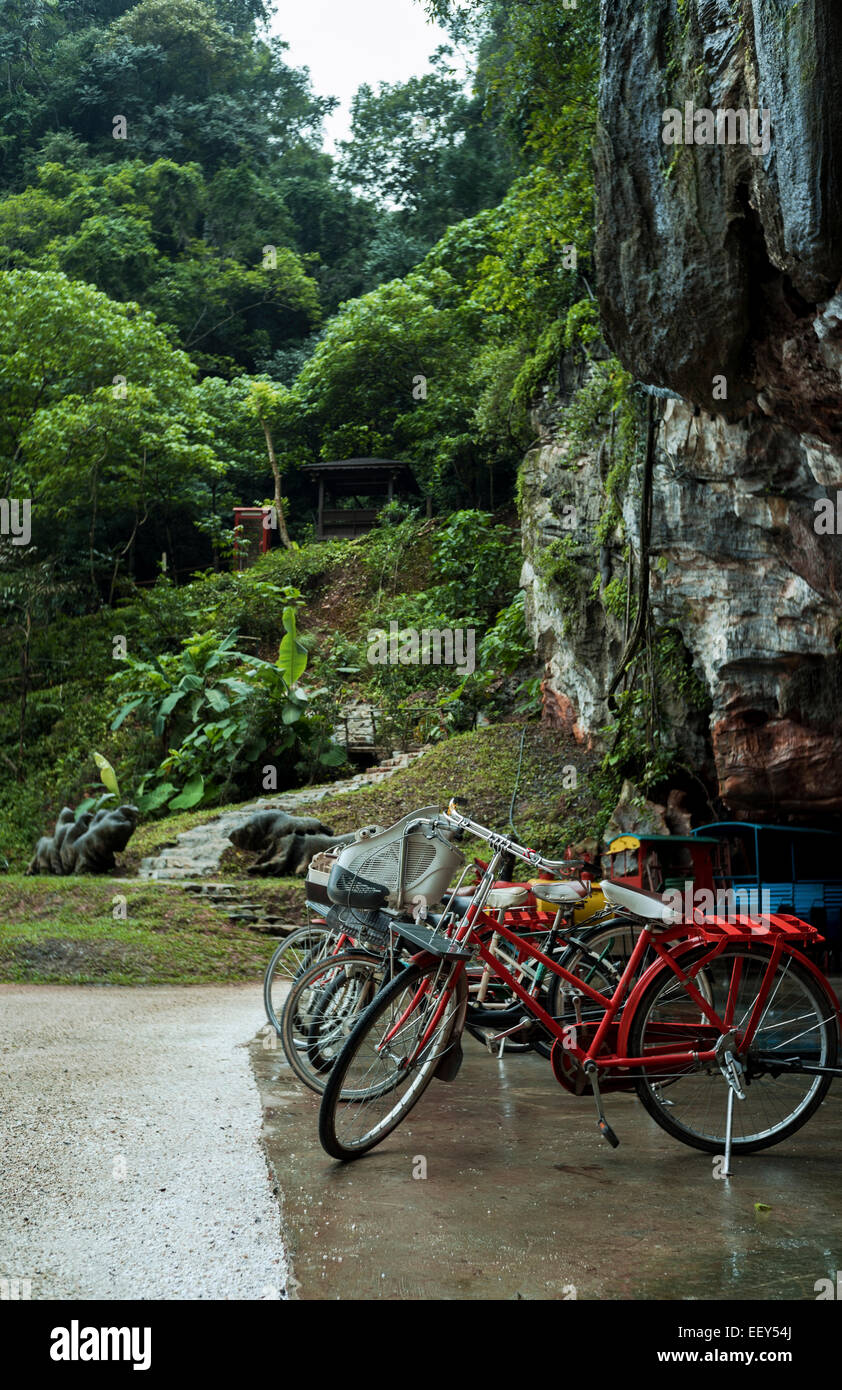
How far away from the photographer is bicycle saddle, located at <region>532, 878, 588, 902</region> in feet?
14.3

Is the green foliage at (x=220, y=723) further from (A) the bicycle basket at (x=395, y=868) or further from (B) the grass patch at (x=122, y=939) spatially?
(A) the bicycle basket at (x=395, y=868)

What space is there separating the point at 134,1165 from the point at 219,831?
10156 mm

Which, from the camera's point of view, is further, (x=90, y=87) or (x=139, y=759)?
(x=90, y=87)

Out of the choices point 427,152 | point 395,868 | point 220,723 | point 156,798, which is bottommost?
point 156,798

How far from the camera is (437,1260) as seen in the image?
2.70 m

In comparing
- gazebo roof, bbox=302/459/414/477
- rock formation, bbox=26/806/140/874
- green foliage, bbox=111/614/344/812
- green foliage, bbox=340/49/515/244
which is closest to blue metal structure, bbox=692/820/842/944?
rock formation, bbox=26/806/140/874

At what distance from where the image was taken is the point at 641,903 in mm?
3758

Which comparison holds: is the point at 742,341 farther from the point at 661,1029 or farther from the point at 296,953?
the point at 296,953

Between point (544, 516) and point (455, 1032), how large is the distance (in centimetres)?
1197

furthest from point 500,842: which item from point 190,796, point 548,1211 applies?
point 190,796

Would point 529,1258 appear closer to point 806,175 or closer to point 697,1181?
point 697,1181

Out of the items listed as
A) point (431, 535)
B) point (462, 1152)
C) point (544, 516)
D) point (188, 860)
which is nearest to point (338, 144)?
point (431, 535)

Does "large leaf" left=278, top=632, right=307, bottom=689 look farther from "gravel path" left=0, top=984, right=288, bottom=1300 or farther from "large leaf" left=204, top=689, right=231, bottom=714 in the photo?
"gravel path" left=0, top=984, right=288, bottom=1300
